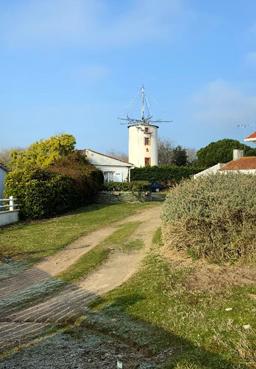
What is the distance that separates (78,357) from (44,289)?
429cm

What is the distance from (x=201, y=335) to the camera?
648 cm

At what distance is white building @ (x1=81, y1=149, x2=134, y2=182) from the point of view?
5200 centimetres

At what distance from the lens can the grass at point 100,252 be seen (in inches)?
456

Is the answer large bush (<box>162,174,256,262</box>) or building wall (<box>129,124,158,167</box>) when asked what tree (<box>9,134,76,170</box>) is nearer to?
large bush (<box>162,174,256,262</box>)

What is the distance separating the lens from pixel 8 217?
2236 centimetres

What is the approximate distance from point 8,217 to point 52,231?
366cm

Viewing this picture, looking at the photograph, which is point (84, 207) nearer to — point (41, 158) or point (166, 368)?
point (41, 158)

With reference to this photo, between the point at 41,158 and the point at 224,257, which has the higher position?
the point at 41,158

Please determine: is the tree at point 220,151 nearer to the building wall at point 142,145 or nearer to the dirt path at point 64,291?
the building wall at point 142,145

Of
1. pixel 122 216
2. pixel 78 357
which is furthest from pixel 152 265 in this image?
pixel 122 216

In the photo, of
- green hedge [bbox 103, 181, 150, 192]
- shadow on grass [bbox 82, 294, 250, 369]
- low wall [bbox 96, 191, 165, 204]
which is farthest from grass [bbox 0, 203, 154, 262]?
shadow on grass [bbox 82, 294, 250, 369]

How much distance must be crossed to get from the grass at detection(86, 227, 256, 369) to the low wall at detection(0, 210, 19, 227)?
1284 cm

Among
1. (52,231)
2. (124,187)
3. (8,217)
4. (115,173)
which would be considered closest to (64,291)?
(52,231)

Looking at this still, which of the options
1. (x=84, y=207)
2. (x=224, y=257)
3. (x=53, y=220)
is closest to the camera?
(x=224, y=257)
